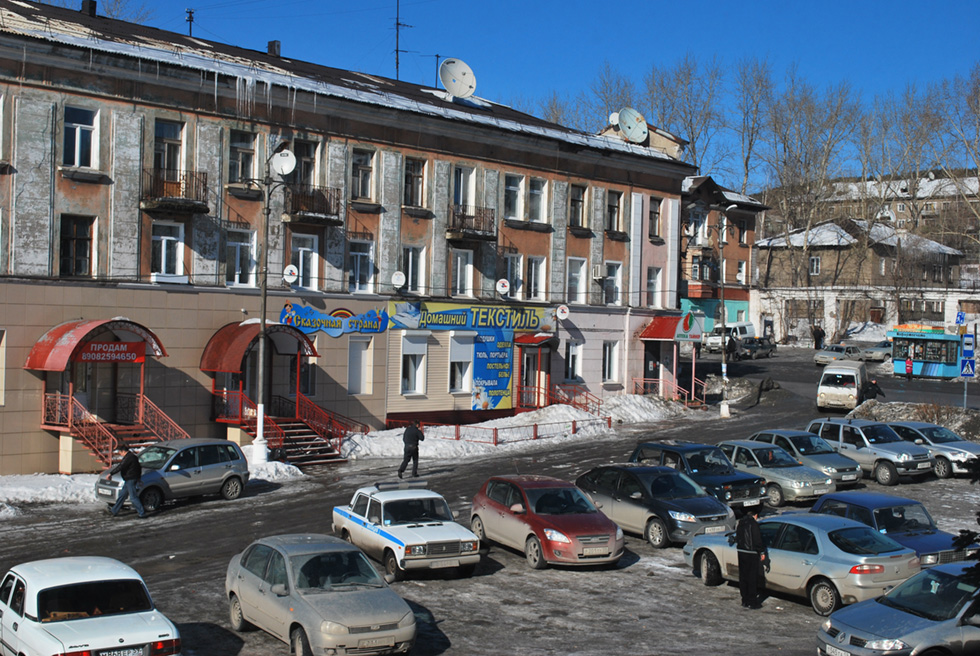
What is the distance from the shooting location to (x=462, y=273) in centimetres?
3997

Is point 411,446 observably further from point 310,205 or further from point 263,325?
point 310,205

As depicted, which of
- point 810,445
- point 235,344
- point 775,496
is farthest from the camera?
point 235,344

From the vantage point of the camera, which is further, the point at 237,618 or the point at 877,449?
the point at 877,449

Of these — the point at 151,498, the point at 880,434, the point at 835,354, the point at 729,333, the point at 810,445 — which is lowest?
the point at 151,498

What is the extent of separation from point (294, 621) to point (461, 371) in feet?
92.7

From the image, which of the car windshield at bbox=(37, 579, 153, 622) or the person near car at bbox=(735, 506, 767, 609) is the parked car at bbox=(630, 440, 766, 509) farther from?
the car windshield at bbox=(37, 579, 153, 622)

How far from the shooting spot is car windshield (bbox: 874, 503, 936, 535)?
16750 mm

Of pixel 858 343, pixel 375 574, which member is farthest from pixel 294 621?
pixel 858 343

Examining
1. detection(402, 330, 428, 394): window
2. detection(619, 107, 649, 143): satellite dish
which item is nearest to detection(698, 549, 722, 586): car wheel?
detection(402, 330, 428, 394): window

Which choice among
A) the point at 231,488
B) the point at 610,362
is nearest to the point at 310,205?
the point at 231,488

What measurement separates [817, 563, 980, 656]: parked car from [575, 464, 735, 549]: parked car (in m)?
6.38

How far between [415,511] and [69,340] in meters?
15.2

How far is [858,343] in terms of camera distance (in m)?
73.8

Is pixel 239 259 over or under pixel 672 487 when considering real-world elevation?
over
